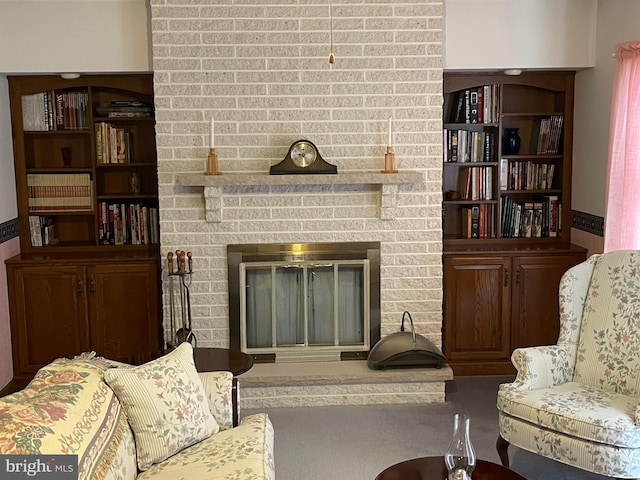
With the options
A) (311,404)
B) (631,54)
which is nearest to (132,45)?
(311,404)

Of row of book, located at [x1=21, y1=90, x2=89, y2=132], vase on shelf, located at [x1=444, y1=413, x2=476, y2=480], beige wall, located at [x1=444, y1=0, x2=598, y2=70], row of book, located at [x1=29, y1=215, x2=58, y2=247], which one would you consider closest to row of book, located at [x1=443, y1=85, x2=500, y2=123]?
beige wall, located at [x1=444, y1=0, x2=598, y2=70]

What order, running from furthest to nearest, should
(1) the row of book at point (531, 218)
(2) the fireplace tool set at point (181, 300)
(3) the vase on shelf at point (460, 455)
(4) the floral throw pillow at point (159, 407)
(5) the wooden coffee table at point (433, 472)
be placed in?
(1) the row of book at point (531, 218) → (2) the fireplace tool set at point (181, 300) → (4) the floral throw pillow at point (159, 407) → (5) the wooden coffee table at point (433, 472) → (3) the vase on shelf at point (460, 455)

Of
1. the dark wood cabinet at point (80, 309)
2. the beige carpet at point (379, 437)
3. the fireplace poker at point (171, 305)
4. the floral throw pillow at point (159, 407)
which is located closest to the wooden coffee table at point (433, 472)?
the floral throw pillow at point (159, 407)

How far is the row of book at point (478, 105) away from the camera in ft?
17.1

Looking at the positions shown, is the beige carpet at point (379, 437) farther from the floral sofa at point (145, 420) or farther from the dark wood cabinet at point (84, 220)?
the dark wood cabinet at point (84, 220)

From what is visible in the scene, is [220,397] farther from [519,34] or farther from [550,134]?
[550,134]

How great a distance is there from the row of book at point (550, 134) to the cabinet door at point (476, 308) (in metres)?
0.94

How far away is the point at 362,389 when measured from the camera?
15.2ft

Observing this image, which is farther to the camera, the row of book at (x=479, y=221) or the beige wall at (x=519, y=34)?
the row of book at (x=479, y=221)

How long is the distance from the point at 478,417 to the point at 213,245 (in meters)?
1.91

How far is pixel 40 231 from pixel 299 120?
2.01m

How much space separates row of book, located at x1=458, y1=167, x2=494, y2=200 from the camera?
208 inches

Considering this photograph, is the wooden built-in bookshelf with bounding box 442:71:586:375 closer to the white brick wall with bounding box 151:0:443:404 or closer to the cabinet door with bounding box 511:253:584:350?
the cabinet door with bounding box 511:253:584:350

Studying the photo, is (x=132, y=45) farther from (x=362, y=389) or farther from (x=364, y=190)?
(x=362, y=389)
